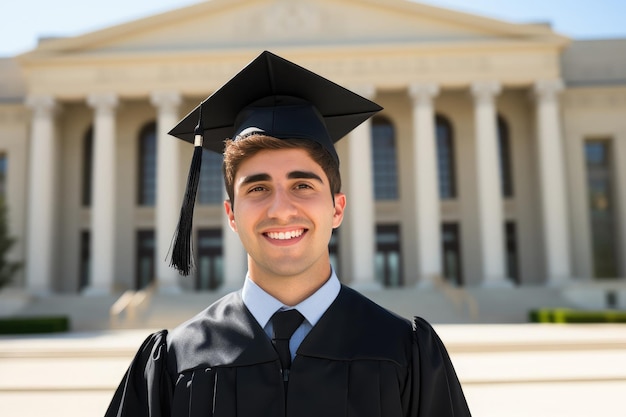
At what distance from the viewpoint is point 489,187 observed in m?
28.4

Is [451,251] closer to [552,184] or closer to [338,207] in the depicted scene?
[552,184]

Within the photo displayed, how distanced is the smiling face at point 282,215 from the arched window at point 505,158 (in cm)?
3188

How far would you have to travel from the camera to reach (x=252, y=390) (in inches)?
87.5

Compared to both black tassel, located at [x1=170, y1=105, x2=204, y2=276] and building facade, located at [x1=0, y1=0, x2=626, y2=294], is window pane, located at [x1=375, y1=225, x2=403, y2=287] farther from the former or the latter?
black tassel, located at [x1=170, y1=105, x2=204, y2=276]

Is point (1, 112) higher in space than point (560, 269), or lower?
higher

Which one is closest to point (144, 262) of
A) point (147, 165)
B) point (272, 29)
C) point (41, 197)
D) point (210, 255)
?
point (210, 255)

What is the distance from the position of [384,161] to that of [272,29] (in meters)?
9.19

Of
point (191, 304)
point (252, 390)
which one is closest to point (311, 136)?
point (252, 390)

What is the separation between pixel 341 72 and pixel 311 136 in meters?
27.5

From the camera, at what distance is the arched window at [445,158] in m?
33.1

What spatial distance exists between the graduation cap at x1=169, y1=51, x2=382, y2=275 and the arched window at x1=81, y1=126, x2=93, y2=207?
32.2 m

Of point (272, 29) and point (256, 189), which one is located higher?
point (272, 29)

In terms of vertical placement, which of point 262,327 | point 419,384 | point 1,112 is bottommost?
point 419,384

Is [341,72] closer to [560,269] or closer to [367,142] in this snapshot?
[367,142]
